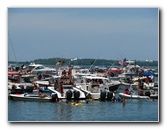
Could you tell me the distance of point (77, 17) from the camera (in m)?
8.56

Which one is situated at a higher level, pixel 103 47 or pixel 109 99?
pixel 103 47

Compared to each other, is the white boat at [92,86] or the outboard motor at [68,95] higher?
the white boat at [92,86]

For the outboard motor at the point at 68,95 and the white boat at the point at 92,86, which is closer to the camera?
the outboard motor at the point at 68,95

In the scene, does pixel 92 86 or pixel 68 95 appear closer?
pixel 68 95

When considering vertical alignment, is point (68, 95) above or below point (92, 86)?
below

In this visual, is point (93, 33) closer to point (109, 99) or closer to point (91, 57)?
point (91, 57)

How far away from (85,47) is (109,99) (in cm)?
550

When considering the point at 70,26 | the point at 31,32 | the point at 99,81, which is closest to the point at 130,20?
the point at 70,26

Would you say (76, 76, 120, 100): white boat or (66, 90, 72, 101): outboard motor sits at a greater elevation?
(76, 76, 120, 100): white boat

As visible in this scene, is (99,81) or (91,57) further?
(99,81)

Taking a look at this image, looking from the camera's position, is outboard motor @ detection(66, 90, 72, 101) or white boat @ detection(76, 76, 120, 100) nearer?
outboard motor @ detection(66, 90, 72, 101)

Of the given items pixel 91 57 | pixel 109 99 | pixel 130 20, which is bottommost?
pixel 109 99
